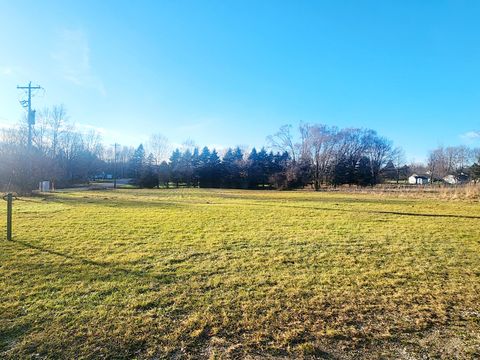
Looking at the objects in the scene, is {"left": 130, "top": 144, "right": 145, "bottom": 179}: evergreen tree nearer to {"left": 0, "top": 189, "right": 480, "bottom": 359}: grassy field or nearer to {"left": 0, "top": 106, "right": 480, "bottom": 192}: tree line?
{"left": 0, "top": 106, "right": 480, "bottom": 192}: tree line

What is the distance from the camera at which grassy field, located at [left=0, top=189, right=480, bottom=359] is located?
2646mm

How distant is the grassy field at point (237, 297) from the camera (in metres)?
2.65

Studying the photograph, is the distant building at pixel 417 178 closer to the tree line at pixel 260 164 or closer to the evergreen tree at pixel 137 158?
the tree line at pixel 260 164

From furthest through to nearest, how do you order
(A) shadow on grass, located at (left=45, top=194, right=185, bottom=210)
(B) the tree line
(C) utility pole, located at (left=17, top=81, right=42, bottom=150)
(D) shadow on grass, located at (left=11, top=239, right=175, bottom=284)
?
(B) the tree line < (C) utility pole, located at (left=17, top=81, right=42, bottom=150) < (A) shadow on grass, located at (left=45, top=194, right=185, bottom=210) < (D) shadow on grass, located at (left=11, top=239, right=175, bottom=284)

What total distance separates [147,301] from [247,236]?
4.28m

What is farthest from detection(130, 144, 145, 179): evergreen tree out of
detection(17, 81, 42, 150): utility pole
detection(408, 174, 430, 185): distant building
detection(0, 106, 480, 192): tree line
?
detection(408, 174, 430, 185): distant building

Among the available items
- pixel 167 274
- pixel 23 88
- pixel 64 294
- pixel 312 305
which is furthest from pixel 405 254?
pixel 23 88

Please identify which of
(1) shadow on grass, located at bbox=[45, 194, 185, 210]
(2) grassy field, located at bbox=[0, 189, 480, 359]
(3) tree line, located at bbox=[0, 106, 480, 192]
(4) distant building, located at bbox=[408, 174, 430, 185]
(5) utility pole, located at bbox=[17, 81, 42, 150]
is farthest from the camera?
(4) distant building, located at bbox=[408, 174, 430, 185]

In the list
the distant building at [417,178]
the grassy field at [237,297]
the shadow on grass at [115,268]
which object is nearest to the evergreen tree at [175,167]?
the grassy field at [237,297]

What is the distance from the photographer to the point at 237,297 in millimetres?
3688

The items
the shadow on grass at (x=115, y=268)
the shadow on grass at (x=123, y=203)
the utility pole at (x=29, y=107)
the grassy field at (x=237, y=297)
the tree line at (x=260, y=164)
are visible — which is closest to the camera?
the grassy field at (x=237, y=297)

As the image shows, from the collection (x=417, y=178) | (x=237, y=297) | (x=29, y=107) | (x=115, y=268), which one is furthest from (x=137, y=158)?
(x=417, y=178)

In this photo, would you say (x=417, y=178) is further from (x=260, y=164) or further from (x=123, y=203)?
(x=123, y=203)

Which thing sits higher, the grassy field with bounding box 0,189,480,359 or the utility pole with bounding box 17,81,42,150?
the utility pole with bounding box 17,81,42,150
